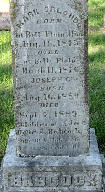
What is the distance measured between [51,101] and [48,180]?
624mm

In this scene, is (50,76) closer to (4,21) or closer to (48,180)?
(48,180)

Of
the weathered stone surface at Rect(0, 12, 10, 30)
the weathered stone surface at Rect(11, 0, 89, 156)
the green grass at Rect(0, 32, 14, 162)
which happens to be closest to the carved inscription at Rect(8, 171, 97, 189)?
the weathered stone surface at Rect(11, 0, 89, 156)

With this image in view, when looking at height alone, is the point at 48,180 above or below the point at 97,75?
above

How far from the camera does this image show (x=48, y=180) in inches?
128

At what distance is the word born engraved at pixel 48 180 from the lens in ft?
10.6

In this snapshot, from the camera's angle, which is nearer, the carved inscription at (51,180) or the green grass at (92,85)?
the carved inscription at (51,180)

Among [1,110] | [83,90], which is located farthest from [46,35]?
[1,110]

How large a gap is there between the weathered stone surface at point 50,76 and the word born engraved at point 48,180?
0.19 m

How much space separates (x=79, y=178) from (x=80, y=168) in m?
0.09

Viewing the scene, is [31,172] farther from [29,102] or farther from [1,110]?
[1,110]

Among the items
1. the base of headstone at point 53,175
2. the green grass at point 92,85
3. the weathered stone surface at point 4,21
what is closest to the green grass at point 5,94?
the green grass at point 92,85

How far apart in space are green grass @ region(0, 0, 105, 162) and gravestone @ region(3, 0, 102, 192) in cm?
100

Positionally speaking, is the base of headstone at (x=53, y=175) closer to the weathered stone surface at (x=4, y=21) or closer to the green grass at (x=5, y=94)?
the green grass at (x=5, y=94)

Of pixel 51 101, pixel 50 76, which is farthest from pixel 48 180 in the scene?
pixel 50 76
